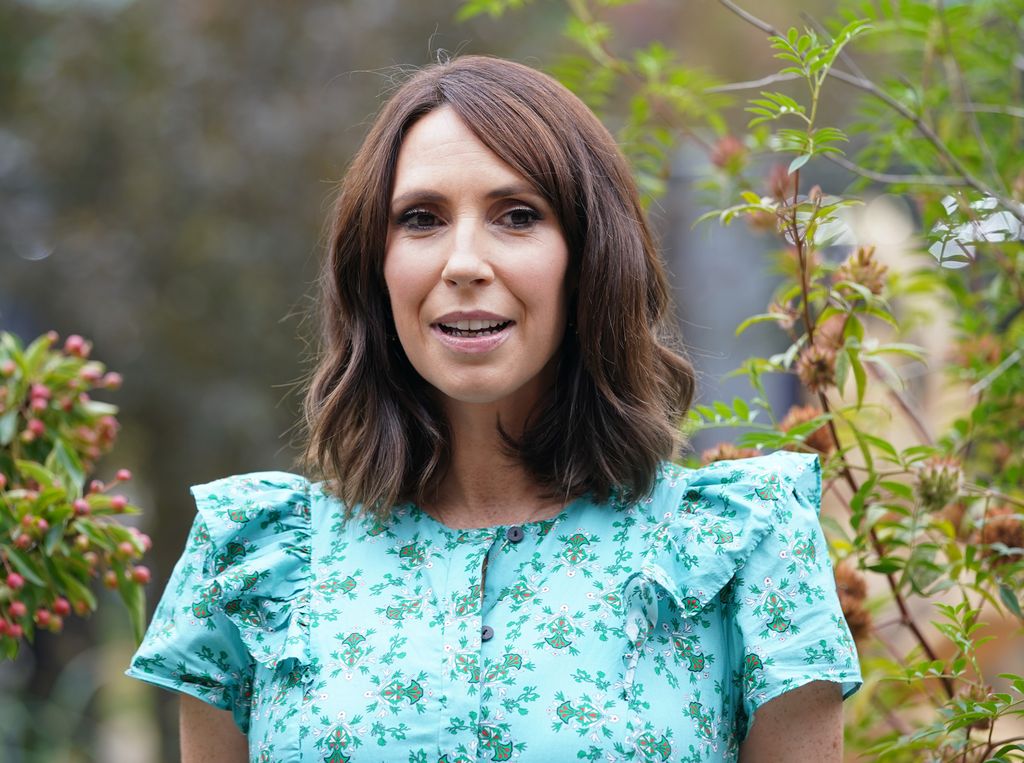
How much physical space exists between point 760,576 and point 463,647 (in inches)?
15.8

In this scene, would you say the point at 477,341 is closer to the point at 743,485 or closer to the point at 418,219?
the point at 418,219

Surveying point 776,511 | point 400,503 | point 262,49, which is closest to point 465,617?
point 400,503

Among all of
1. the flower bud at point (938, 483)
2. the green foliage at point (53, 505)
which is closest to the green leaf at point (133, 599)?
the green foliage at point (53, 505)

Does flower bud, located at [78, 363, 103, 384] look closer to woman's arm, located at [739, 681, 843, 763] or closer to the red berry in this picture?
the red berry

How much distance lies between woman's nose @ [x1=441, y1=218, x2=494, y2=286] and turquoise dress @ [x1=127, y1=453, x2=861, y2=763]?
357 millimetres

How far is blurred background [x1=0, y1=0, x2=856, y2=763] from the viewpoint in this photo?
6.25 metres

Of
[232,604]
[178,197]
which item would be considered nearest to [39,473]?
[232,604]

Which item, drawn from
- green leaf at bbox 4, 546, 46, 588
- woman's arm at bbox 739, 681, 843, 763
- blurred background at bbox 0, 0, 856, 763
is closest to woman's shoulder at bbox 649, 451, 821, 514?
woman's arm at bbox 739, 681, 843, 763

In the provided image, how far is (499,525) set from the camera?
6.25ft

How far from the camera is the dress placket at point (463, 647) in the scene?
1.69 metres

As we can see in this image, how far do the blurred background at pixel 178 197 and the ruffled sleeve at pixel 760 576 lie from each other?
4437 millimetres

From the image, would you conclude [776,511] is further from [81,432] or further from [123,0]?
[123,0]

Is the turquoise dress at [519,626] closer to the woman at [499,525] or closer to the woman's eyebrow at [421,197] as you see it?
the woman at [499,525]

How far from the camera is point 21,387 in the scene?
2.19 metres
